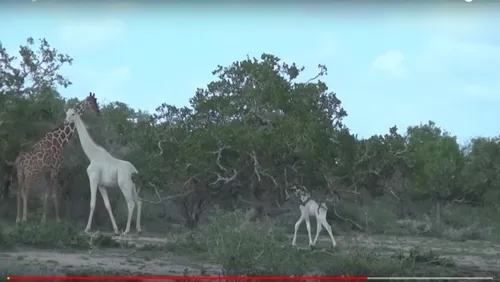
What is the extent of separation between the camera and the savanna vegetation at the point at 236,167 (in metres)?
9.88

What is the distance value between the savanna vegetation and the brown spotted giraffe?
0.36 meters

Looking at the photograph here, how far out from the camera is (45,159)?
14.2m

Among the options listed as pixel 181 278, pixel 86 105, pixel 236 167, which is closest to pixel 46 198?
pixel 86 105

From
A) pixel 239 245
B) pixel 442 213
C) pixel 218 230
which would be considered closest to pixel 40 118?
pixel 218 230

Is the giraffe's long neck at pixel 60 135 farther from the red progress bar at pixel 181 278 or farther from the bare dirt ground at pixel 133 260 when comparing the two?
the red progress bar at pixel 181 278

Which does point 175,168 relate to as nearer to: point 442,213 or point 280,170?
point 280,170

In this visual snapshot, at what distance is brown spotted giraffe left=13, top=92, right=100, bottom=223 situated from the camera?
557 inches

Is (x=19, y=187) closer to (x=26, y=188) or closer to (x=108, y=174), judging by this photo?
(x=26, y=188)

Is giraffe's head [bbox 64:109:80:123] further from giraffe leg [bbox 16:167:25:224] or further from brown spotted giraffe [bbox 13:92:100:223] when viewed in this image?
giraffe leg [bbox 16:167:25:224]

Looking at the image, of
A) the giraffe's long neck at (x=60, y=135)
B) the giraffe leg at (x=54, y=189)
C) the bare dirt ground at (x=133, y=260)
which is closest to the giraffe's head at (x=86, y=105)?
the giraffe's long neck at (x=60, y=135)

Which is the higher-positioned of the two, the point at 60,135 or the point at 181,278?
the point at 60,135

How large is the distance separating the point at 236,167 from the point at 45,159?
4.25 meters

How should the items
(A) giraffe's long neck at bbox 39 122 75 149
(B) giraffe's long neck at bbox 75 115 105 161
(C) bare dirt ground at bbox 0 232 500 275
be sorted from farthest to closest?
1. (A) giraffe's long neck at bbox 39 122 75 149
2. (B) giraffe's long neck at bbox 75 115 105 161
3. (C) bare dirt ground at bbox 0 232 500 275

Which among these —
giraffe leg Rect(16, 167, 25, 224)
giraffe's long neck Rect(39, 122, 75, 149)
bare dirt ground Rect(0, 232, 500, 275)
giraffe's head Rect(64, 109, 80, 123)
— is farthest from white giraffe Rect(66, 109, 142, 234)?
giraffe leg Rect(16, 167, 25, 224)
